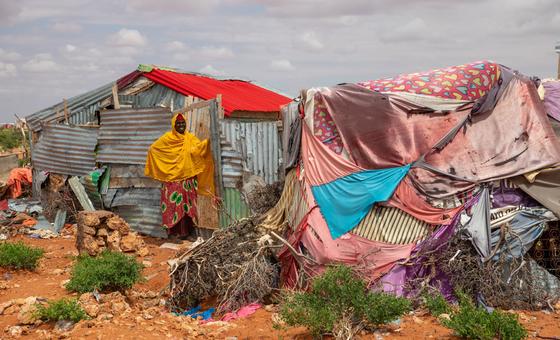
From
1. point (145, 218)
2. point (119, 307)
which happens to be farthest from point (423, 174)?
point (145, 218)

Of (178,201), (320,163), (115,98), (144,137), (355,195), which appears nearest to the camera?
(355,195)

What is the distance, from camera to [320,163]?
7.42m

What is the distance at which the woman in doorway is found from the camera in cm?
1019

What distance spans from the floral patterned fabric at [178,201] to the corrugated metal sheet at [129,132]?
1.10 meters

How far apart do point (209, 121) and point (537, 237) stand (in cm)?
555

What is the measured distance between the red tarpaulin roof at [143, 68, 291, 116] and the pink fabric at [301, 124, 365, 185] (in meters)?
3.27

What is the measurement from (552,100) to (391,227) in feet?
8.46

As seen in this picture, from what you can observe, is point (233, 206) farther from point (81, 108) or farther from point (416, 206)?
point (81, 108)

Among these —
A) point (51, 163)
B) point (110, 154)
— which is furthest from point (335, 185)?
point (51, 163)

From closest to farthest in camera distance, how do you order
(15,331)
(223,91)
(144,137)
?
(15,331) → (144,137) → (223,91)

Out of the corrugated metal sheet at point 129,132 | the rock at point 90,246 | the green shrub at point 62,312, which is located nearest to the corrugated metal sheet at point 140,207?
the corrugated metal sheet at point 129,132

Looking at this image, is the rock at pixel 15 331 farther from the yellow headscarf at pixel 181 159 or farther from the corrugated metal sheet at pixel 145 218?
the corrugated metal sheet at pixel 145 218

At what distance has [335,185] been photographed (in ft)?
23.8

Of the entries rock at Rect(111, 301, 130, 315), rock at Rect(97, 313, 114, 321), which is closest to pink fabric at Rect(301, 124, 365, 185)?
rock at Rect(111, 301, 130, 315)
